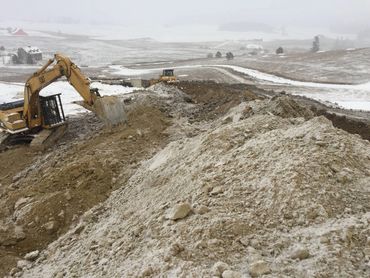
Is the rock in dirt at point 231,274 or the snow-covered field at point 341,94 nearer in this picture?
the rock in dirt at point 231,274

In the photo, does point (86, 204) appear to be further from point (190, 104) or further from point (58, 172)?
point (190, 104)

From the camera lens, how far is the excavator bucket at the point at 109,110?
45.3 feet

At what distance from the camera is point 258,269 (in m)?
4.97

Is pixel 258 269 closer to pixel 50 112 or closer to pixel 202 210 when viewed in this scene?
pixel 202 210

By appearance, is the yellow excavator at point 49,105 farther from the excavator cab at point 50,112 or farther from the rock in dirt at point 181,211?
the rock in dirt at point 181,211

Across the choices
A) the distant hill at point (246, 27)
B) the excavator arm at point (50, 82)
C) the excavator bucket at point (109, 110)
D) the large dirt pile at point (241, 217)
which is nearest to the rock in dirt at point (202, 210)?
the large dirt pile at point (241, 217)

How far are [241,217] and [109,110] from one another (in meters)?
8.69

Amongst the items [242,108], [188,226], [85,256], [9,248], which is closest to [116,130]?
[242,108]

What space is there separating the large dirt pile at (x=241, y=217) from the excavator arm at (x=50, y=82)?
589 cm

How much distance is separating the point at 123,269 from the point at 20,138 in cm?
1079

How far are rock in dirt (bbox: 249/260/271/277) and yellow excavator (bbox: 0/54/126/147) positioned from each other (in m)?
9.55

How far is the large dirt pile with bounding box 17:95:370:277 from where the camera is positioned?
521cm

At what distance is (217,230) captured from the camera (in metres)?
5.80

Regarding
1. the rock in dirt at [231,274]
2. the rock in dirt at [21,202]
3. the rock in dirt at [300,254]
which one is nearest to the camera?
the rock in dirt at [231,274]
